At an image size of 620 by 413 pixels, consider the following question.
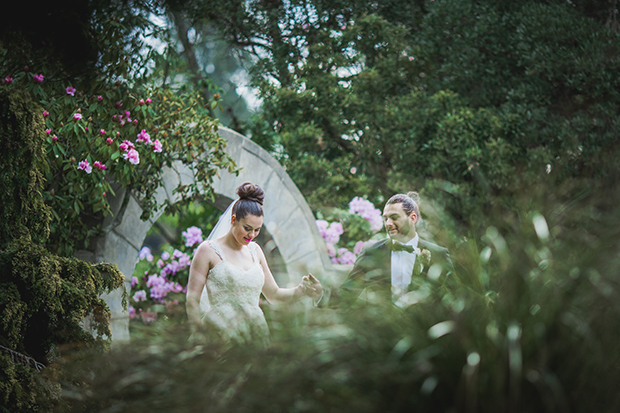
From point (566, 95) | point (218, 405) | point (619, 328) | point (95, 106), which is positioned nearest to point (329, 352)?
point (218, 405)

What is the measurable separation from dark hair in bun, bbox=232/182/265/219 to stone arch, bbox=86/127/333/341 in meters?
1.12

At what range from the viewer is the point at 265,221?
5781 mm

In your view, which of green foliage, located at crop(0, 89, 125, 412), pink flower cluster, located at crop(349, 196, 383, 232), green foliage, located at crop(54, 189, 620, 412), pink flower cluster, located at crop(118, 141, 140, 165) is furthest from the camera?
pink flower cluster, located at crop(349, 196, 383, 232)

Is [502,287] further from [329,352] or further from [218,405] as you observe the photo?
[218,405]

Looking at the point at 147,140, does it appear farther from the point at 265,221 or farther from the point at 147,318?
the point at 265,221

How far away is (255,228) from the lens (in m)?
3.38

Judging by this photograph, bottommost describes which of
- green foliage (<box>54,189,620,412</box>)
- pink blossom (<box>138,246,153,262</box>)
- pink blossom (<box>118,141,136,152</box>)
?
green foliage (<box>54,189,620,412</box>)

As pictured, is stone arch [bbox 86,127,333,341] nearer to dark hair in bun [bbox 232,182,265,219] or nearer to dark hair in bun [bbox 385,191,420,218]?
dark hair in bun [bbox 232,182,265,219]

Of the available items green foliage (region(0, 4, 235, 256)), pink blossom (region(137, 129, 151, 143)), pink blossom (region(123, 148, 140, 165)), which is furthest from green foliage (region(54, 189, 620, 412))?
pink blossom (region(137, 129, 151, 143))

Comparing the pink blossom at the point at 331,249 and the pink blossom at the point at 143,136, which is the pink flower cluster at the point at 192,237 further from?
the pink blossom at the point at 143,136

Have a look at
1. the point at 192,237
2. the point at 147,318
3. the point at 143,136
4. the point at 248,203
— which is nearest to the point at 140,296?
the point at 192,237

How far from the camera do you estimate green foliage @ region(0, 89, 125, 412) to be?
7.90 ft

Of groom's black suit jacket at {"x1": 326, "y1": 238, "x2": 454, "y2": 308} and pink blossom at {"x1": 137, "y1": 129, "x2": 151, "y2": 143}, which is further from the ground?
pink blossom at {"x1": 137, "y1": 129, "x2": 151, "y2": 143}

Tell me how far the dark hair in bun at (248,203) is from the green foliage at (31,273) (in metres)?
0.88
